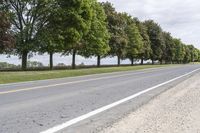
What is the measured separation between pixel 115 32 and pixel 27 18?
927 inches

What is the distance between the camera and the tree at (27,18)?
45.4 meters

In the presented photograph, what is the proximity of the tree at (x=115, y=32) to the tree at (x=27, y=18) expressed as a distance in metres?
21.7

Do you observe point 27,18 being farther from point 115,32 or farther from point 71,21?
point 115,32

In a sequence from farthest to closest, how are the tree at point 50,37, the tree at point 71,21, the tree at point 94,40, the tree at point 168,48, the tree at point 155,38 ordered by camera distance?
the tree at point 168,48
the tree at point 155,38
the tree at point 94,40
the tree at point 71,21
the tree at point 50,37

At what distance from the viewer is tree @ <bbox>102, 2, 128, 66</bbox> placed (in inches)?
2645

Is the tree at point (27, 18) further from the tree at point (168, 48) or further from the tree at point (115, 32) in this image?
the tree at point (168, 48)

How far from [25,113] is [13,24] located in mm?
36421

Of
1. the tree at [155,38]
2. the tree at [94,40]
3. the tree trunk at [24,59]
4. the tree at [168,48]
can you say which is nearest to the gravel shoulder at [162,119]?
the tree trunk at [24,59]

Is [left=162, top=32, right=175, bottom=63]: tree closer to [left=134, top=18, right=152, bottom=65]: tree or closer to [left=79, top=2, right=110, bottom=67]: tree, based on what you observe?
[left=134, top=18, right=152, bottom=65]: tree

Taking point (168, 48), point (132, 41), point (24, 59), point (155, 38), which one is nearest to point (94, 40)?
point (24, 59)

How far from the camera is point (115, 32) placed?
67938 mm

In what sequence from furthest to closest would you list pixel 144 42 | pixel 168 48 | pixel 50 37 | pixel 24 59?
1. pixel 168 48
2. pixel 144 42
3. pixel 24 59
4. pixel 50 37

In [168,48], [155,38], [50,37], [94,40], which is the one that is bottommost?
[50,37]

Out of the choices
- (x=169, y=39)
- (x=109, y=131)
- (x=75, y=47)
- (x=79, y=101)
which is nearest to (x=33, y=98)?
(x=79, y=101)
